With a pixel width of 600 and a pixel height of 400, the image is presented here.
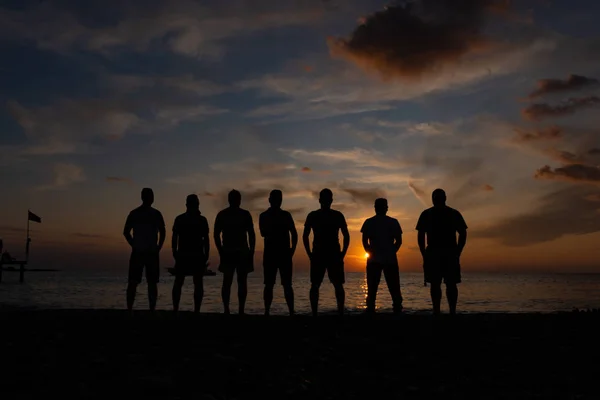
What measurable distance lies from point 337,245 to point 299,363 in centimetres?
409

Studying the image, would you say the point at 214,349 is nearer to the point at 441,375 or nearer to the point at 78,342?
the point at 78,342

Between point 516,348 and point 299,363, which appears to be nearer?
point 299,363

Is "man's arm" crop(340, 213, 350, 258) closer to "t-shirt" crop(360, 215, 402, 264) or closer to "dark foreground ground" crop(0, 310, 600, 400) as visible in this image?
"t-shirt" crop(360, 215, 402, 264)

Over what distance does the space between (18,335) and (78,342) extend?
4.00ft

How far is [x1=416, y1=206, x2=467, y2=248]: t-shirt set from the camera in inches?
→ 394

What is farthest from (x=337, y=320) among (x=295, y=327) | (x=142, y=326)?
(x=142, y=326)

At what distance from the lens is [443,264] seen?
32.9 ft

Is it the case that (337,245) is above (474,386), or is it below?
above

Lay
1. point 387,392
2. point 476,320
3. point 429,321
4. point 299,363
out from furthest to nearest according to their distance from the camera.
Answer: point 476,320 → point 429,321 → point 299,363 → point 387,392

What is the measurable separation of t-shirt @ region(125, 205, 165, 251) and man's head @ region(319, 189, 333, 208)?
11.4 feet

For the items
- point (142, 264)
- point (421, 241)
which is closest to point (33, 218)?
point (142, 264)

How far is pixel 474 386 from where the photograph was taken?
5613 mm

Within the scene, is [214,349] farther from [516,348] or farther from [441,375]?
[516,348]

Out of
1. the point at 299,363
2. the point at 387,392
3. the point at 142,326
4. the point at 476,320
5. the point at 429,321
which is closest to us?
the point at 387,392
